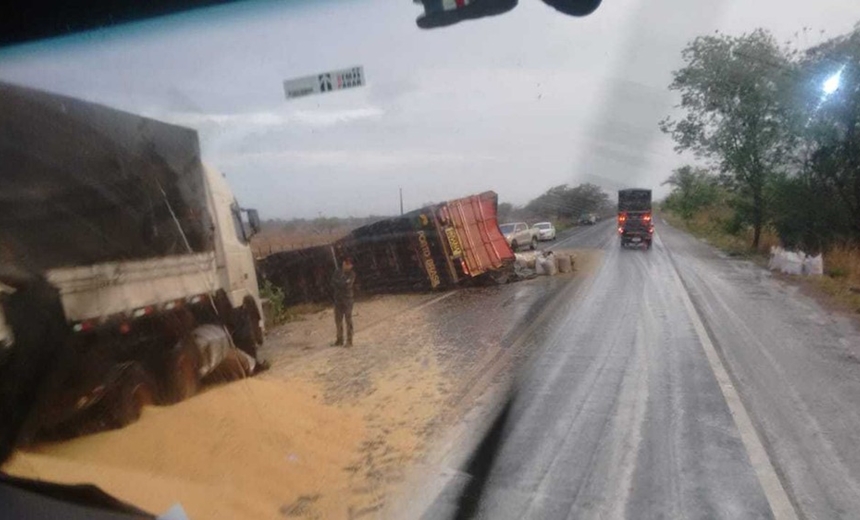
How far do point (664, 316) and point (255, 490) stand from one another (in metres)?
5.78

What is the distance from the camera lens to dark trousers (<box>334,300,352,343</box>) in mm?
4887

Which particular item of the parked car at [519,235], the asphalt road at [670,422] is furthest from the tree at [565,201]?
the asphalt road at [670,422]

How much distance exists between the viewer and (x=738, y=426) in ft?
16.4

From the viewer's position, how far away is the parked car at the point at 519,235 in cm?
734

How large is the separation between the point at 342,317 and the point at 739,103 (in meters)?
6.36

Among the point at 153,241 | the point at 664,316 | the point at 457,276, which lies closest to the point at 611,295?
the point at 664,316

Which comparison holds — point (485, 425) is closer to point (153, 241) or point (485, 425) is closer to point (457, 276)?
point (457, 276)

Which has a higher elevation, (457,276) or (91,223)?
(91,223)

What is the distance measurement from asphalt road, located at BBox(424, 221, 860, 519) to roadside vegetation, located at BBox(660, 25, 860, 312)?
192cm

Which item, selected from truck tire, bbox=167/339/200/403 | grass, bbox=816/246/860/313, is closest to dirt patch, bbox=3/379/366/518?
truck tire, bbox=167/339/200/403

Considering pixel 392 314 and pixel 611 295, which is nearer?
pixel 392 314

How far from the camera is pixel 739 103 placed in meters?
8.80

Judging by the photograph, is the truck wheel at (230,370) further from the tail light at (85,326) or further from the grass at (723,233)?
the grass at (723,233)

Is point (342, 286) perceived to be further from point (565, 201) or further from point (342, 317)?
point (565, 201)
